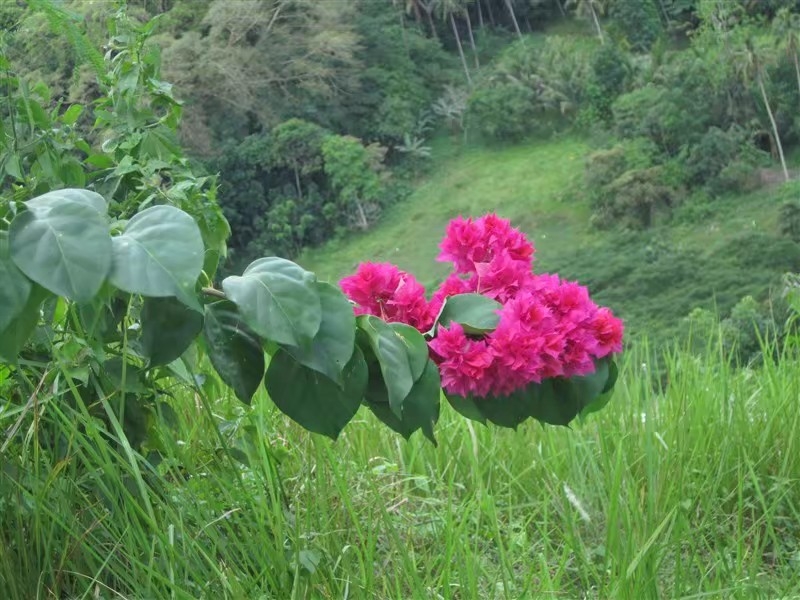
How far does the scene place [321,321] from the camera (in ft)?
1.92

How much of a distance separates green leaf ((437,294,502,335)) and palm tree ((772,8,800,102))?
11614 mm

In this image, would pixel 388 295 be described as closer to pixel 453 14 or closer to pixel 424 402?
pixel 424 402

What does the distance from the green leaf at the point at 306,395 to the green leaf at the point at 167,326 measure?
0.06 meters

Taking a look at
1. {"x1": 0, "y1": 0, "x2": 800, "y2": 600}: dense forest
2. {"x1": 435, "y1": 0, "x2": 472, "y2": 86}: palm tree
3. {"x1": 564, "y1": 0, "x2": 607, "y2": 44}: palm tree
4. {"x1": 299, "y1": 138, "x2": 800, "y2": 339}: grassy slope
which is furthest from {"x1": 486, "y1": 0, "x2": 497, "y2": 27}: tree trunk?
{"x1": 0, "y1": 0, "x2": 800, "y2": 600}: dense forest

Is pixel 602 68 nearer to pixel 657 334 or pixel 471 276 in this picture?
pixel 657 334

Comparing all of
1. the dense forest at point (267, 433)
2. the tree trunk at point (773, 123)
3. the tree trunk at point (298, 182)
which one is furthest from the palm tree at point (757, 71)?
the dense forest at point (267, 433)

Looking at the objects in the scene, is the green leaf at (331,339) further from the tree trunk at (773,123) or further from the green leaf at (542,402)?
the tree trunk at (773,123)

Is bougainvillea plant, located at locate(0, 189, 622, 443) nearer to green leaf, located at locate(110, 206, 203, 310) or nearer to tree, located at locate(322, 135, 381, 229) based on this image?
green leaf, located at locate(110, 206, 203, 310)

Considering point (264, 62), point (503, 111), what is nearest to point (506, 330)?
point (264, 62)

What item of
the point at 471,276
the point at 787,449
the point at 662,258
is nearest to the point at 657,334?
the point at 662,258

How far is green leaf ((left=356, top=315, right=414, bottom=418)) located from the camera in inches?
23.1

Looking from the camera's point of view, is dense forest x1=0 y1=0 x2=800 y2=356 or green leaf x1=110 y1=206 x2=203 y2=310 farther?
dense forest x1=0 y1=0 x2=800 y2=356

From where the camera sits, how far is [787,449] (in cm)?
123

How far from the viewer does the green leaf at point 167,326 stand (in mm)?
602
